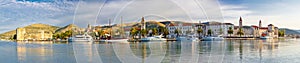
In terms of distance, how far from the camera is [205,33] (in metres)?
62.1

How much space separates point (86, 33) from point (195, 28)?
69.7ft

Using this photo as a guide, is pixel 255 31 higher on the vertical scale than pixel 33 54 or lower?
higher

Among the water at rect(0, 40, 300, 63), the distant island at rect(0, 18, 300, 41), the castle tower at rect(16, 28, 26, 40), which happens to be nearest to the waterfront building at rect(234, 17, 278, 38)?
the distant island at rect(0, 18, 300, 41)

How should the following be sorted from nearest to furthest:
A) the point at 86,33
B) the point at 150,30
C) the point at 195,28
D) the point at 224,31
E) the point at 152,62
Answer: the point at 152,62 → the point at 86,33 → the point at 150,30 → the point at 195,28 → the point at 224,31

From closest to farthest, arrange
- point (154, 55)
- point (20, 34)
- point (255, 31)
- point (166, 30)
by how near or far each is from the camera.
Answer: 1. point (154, 55)
2. point (166, 30)
3. point (255, 31)
4. point (20, 34)

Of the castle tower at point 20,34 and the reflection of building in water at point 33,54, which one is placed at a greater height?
the castle tower at point 20,34

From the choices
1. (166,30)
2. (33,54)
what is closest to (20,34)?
(166,30)

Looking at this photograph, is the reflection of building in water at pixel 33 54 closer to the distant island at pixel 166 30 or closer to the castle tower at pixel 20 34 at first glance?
the distant island at pixel 166 30

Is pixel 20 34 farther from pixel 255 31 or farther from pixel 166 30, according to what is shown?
pixel 255 31

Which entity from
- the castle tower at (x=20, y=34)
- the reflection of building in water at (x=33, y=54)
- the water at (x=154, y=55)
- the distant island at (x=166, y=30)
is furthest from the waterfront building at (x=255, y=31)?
the reflection of building in water at (x=33, y=54)

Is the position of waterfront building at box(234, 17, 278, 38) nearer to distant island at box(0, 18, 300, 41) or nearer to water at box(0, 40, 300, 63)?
distant island at box(0, 18, 300, 41)

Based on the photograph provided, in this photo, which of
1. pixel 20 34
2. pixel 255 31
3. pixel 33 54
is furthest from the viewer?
pixel 20 34

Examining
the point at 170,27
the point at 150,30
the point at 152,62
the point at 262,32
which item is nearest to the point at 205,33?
the point at 170,27

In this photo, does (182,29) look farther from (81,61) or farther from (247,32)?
(81,61)
